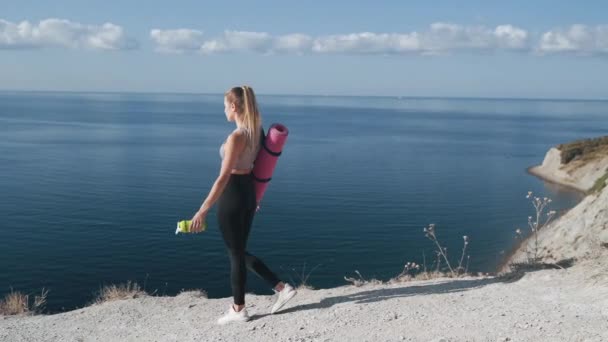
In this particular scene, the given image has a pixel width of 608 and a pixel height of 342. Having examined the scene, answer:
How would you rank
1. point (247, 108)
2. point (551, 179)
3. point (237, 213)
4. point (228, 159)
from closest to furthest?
point (228, 159)
point (247, 108)
point (237, 213)
point (551, 179)

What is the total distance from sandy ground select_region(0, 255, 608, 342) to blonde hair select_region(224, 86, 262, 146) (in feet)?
7.30

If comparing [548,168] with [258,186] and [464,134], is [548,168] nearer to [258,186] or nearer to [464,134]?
[464,134]

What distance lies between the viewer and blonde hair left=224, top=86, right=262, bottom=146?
6.18m

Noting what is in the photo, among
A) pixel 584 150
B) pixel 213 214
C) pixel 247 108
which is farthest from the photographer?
pixel 584 150

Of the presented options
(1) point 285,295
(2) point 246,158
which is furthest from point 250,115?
(1) point 285,295

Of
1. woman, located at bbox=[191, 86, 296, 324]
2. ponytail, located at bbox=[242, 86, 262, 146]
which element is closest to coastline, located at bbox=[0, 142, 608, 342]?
woman, located at bbox=[191, 86, 296, 324]

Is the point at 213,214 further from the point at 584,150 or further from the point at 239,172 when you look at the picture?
the point at 584,150

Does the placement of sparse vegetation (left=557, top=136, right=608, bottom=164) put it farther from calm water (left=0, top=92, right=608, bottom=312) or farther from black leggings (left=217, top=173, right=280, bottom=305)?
black leggings (left=217, top=173, right=280, bottom=305)

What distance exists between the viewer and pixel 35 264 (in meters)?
24.0

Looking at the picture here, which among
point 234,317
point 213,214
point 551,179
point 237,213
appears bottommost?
point 551,179

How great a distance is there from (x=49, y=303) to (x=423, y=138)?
74.8m

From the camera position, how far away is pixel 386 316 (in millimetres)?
6789

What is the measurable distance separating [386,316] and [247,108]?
9.31ft

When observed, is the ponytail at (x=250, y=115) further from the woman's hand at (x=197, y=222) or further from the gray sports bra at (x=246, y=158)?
the woman's hand at (x=197, y=222)
